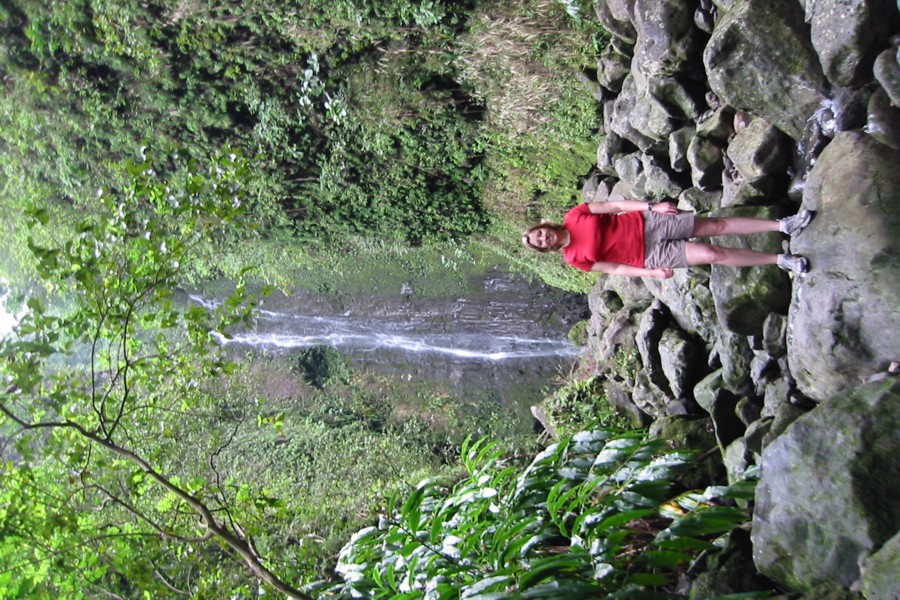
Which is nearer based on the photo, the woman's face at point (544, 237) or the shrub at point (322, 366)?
the woman's face at point (544, 237)

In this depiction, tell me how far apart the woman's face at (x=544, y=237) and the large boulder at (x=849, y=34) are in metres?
1.88

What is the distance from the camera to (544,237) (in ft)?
14.7

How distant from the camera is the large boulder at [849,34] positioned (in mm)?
3443

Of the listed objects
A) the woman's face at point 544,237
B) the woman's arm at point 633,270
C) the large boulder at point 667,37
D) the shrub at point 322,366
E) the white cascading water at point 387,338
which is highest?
the large boulder at point 667,37

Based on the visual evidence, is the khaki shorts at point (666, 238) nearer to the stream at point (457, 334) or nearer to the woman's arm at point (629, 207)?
the woman's arm at point (629, 207)

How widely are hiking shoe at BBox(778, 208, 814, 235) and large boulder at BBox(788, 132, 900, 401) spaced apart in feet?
0.14

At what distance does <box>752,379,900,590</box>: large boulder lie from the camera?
285cm

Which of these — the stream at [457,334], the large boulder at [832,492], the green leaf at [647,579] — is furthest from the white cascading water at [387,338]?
the green leaf at [647,579]

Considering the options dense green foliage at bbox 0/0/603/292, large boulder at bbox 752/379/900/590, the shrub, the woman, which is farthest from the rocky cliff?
the shrub

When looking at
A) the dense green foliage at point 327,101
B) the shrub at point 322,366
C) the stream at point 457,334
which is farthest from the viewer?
the shrub at point 322,366

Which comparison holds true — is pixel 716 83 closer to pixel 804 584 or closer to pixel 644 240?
pixel 644 240

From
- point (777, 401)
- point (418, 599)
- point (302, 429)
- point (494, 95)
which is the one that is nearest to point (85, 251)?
point (418, 599)

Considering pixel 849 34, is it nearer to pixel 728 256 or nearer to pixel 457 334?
pixel 728 256

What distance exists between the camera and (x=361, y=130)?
322 inches
